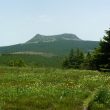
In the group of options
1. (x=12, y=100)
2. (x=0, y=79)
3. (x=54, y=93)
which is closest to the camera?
(x=12, y=100)

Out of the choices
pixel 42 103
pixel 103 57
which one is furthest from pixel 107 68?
pixel 42 103

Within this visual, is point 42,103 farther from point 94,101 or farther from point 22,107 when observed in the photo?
point 94,101

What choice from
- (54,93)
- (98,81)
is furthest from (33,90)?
(98,81)

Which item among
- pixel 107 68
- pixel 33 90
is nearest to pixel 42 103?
pixel 33 90

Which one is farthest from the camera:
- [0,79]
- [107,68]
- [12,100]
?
[107,68]

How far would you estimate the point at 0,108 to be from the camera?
54.2 feet

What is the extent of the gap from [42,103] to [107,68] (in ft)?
126

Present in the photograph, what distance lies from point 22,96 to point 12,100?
42.6 inches

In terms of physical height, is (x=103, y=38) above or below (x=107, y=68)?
above

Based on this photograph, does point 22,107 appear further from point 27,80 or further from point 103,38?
point 103,38

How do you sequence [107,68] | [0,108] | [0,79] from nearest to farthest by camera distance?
[0,108] < [0,79] < [107,68]

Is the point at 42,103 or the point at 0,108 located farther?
the point at 42,103

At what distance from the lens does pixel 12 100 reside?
19.0m

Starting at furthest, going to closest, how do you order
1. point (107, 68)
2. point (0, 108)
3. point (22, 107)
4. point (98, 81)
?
point (107, 68), point (98, 81), point (22, 107), point (0, 108)
